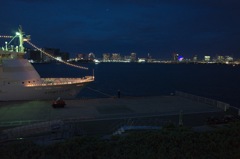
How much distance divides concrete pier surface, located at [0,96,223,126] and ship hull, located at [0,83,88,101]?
118 cm

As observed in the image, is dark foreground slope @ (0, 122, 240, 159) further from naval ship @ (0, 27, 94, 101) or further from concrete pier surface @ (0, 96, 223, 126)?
naval ship @ (0, 27, 94, 101)

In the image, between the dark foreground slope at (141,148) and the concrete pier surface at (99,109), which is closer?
the dark foreground slope at (141,148)

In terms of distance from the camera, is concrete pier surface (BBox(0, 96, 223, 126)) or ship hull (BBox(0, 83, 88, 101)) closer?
concrete pier surface (BBox(0, 96, 223, 126))

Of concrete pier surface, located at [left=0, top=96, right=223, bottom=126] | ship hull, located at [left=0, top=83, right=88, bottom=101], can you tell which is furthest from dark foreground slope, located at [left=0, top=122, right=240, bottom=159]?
ship hull, located at [left=0, top=83, right=88, bottom=101]

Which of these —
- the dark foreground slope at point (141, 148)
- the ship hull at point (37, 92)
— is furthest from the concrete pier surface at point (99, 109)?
the dark foreground slope at point (141, 148)

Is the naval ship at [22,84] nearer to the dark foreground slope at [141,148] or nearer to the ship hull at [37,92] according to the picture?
the ship hull at [37,92]

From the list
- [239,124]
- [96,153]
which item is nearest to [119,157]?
[96,153]

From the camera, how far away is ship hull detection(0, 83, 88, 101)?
88.2 feet

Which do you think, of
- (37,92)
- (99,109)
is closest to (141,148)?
(99,109)

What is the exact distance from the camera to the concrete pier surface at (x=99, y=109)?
65.5 ft

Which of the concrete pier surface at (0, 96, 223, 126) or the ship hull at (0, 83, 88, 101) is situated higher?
the ship hull at (0, 83, 88, 101)

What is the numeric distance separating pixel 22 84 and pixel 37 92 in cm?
181

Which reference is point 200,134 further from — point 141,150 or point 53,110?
point 53,110

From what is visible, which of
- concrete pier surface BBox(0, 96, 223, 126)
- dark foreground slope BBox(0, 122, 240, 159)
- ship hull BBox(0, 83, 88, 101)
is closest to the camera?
dark foreground slope BBox(0, 122, 240, 159)
